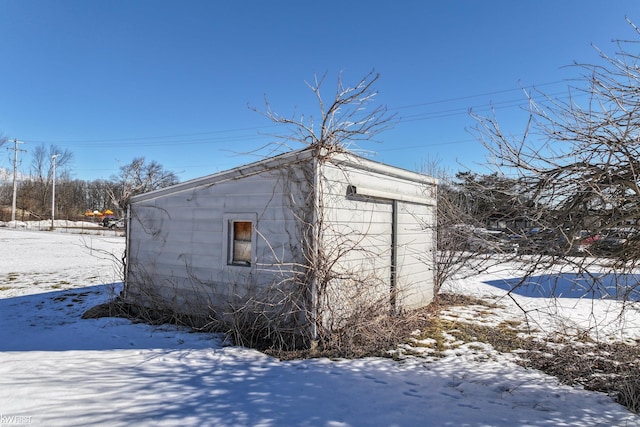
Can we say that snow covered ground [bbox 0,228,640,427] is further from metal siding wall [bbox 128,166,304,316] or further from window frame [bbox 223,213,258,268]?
window frame [bbox 223,213,258,268]

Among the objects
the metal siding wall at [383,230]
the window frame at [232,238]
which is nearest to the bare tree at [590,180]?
the metal siding wall at [383,230]

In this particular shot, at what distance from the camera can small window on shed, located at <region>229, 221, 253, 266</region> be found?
580cm

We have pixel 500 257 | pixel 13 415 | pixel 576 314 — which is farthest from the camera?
pixel 576 314

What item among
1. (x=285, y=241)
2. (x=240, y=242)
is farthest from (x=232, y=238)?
(x=285, y=241)

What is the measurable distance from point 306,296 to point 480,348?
8.55ft

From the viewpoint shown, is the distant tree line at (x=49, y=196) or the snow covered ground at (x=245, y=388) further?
the distant tree line at (x=49, y=196)

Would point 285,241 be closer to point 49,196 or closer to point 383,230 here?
point 383,230

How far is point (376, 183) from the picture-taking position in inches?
249

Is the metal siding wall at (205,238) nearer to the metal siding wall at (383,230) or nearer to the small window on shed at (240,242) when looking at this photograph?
the small window on shed at (240,242)

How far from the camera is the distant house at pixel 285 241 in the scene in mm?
5105

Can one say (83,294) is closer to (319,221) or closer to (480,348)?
(319,221)

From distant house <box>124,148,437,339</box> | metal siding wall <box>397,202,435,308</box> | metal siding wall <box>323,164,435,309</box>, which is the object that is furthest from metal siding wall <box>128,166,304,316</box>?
metal siding wall <box>397,202,435,308</box>

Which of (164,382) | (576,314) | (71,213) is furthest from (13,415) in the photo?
(71,213)

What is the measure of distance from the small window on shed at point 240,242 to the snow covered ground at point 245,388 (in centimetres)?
119
